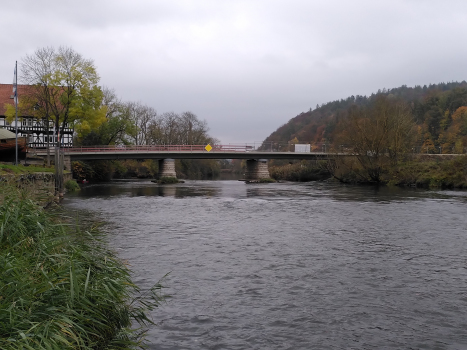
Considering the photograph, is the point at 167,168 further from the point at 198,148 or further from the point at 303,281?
the point at 303,281

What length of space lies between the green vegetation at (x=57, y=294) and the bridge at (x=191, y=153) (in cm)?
4827

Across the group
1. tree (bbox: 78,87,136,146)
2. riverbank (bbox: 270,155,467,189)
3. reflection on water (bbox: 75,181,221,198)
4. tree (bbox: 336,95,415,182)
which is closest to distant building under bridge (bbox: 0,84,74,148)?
tree (bbox: 78,87,136,146)

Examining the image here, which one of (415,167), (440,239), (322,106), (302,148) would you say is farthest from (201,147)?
(322,106)

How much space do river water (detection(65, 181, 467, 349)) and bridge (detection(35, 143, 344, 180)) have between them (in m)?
40.0

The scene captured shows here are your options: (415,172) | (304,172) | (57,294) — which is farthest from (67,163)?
(57,294)

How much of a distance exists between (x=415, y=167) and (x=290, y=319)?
4473cm

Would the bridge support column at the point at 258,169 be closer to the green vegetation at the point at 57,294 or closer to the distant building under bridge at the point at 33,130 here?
the distant building under bridge at the point at 33,130

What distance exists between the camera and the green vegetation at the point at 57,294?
4797 mm

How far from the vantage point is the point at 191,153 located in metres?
59.9

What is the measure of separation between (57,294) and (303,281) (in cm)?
544

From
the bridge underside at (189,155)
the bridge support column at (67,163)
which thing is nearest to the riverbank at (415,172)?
the bridge underside at (189,155)

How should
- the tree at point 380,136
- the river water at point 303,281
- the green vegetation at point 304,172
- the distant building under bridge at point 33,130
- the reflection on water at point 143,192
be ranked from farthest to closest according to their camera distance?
the green vegetation at point 304,172
the distant building under bridge at point 33,130
the tree at point 380,136
the reflection on water at point 143,192
the river water at point 303,281

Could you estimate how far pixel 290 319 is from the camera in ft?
A: 24.9

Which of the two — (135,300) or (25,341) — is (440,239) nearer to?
(135,300)
